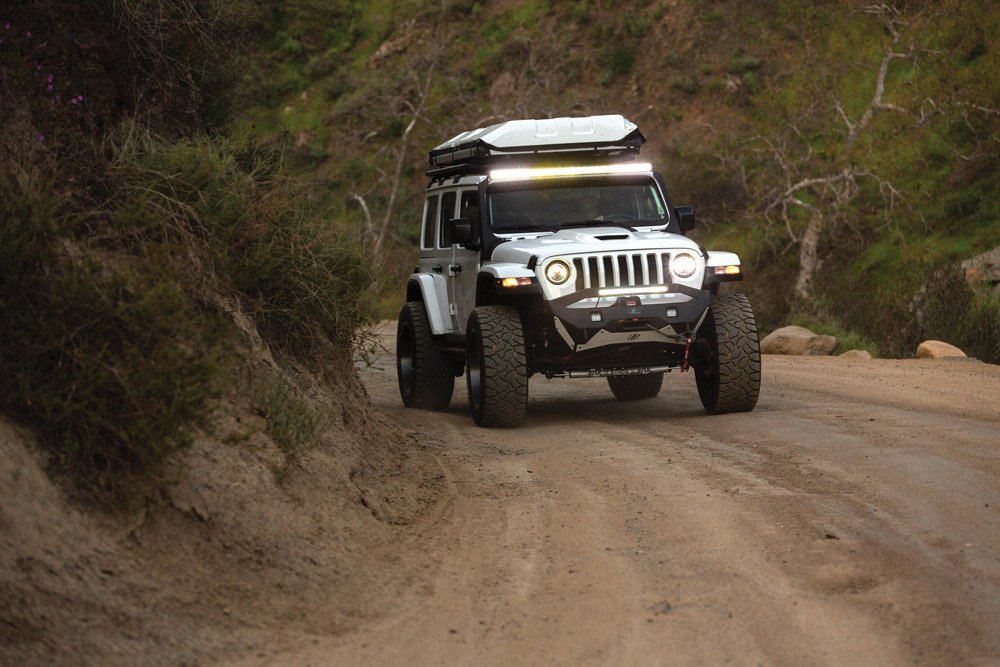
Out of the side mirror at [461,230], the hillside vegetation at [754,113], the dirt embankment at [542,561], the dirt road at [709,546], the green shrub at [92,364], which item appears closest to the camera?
the dirt embankment at [542,561]

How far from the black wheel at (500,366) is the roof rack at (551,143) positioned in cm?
176

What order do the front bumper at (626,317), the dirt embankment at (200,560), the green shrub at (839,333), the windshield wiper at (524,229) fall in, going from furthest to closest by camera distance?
the green shrub at (839,333), the windshield wiper at (524,229), the front bumper at (626,317), the dirt embankment at (200,560)

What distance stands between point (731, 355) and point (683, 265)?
2.80 ft

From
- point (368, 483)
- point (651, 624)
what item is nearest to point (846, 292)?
point (368, 483)

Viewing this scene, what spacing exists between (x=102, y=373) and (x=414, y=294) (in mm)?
7846

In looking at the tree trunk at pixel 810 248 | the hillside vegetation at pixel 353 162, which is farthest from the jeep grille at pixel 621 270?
the tree trunk at pixel 810 248

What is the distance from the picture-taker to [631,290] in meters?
10.2

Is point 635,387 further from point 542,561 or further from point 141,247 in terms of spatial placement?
point 141,247

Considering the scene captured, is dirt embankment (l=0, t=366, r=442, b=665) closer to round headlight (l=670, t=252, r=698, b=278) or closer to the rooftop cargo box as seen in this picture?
round headlight (l=670, t=252, r=698, b=278)

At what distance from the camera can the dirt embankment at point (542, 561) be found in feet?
15.6

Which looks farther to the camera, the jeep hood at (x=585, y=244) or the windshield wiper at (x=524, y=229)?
the windshield wiper at (x=524, y=229)

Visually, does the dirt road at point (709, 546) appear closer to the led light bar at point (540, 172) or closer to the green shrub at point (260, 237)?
the green shrub at point (260, 237)

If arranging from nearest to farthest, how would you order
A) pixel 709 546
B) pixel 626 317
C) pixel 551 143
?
pixel 709 546 → pixel 626 317 → pixel 551 143

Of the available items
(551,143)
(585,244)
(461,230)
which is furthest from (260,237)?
(551,143)
